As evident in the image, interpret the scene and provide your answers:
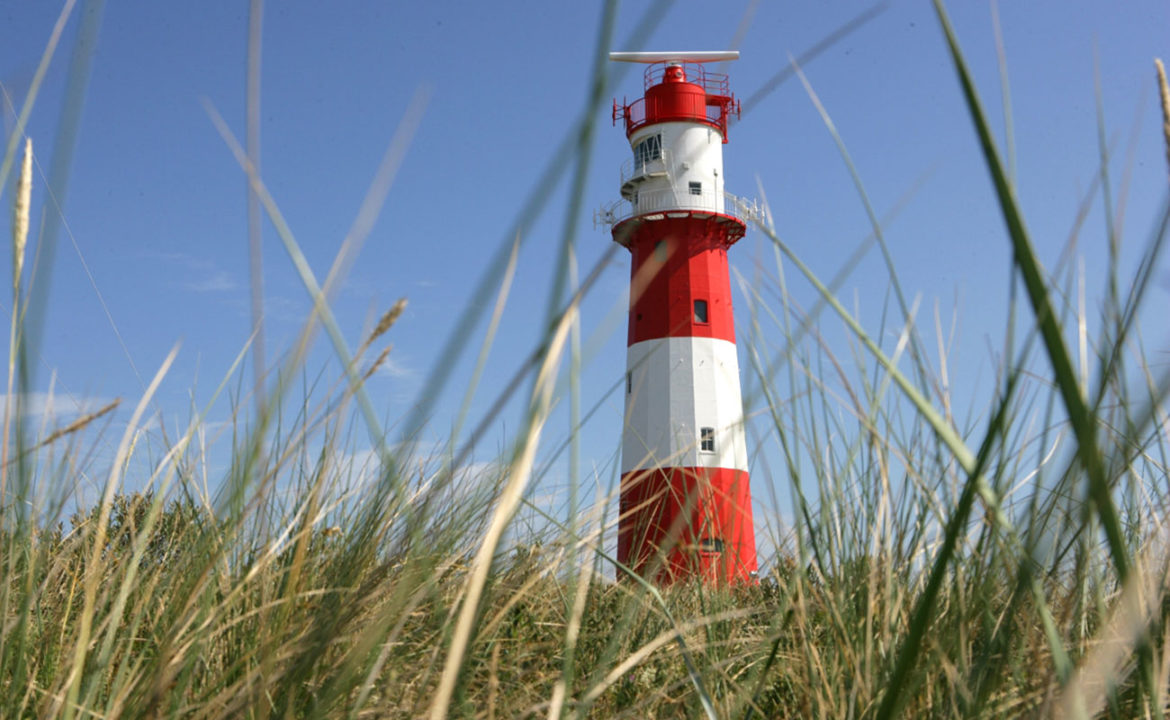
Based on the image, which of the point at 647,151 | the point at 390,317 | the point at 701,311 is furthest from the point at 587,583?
the point at 647,151

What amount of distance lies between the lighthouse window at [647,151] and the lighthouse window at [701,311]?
93.8 inches

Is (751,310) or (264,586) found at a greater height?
(751,310)

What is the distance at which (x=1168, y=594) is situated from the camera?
1195 millimetres

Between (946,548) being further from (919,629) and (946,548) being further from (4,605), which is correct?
(4,605)

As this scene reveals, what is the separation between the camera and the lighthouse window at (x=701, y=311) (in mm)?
12926

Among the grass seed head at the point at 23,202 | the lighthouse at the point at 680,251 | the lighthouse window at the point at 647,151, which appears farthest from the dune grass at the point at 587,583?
the lighthouse window at the point at 647,151

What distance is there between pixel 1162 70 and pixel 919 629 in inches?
14.4

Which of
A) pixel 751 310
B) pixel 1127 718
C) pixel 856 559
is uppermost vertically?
pixel 751 310

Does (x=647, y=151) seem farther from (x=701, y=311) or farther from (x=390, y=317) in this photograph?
(x=390, y=317)

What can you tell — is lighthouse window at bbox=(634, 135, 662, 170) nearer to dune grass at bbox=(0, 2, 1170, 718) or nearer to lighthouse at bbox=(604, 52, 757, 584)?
lighthouse at bbox=(604, 52, 757, 584)

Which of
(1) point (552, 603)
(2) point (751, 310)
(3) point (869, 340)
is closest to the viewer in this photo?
(3) point (869, 340)

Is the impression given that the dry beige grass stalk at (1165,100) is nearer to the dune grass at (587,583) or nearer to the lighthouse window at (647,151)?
the dune grass at (587,583)

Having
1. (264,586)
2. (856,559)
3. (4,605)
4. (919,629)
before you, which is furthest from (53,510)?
(919,629)

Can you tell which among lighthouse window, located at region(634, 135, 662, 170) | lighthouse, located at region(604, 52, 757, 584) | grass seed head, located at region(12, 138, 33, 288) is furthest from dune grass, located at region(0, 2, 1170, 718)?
lighthouse window, located at region(634, 135, 662, 170)
